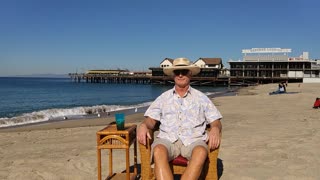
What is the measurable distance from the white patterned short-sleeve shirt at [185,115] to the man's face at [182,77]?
113 millimetres

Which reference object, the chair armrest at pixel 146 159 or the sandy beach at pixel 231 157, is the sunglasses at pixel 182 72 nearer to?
the chair armrest at pixel 146 159

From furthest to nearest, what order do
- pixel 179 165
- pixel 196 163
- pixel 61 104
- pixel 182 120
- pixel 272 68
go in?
pixel 272 68, pixel 61 104, pixel 182 120, pixel 179 165, pixel 196 163

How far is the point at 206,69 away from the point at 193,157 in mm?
76091

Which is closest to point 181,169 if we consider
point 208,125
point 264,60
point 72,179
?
point 208,125

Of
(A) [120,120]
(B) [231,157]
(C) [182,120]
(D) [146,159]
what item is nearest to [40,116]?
(B) [231,157]

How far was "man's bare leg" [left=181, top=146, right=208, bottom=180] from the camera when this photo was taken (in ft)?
11.1

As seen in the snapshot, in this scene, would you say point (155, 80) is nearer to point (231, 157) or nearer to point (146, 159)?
point (231, 157)

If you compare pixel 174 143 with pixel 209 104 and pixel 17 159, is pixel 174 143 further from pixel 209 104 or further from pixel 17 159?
pixel 17 159

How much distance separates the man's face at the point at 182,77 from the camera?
4023 millimetres

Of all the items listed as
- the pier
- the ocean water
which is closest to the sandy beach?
the ocean water

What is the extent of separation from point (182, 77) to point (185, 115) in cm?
46

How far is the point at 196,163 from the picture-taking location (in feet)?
11.3

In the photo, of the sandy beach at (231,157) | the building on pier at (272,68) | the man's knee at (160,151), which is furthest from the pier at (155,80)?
the man's knee at (160,151)

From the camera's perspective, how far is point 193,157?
11.4 ft
